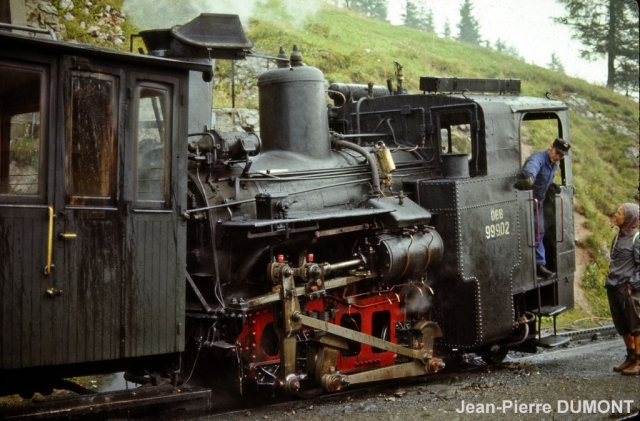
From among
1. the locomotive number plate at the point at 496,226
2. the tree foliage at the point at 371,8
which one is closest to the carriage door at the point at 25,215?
Answer: the locomotive number plate at the point at 496,226

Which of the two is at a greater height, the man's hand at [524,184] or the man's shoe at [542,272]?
the man's hand at [524,184]

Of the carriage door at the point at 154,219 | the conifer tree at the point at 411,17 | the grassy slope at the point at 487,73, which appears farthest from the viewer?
the conifer tree at the point at 411,17

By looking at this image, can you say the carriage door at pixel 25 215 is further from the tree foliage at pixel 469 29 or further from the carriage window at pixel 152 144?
the tree foliage at pixel 469 29

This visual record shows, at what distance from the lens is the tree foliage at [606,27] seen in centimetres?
2038

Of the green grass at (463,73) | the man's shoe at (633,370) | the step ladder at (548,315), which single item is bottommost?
the man's shoe at (633,370)

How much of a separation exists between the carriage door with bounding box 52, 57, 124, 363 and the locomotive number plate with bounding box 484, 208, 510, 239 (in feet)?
13.9

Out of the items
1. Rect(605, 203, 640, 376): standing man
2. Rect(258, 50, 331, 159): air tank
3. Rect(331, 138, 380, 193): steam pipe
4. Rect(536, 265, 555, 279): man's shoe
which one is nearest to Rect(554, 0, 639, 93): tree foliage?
Rect(536, 265, 555, 279): man's shoe

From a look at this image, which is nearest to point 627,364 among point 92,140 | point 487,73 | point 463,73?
point 92,140

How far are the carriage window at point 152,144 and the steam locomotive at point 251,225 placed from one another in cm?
1

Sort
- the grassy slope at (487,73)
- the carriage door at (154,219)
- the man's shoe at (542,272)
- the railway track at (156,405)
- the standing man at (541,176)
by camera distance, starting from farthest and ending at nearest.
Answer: the grassy slope at (487,73) → the man's shoe at (542,272) → the standing man at (541,176) → the carriage door at (154,219) → the railway track at (156,405)

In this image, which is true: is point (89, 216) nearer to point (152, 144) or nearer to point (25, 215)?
point (25, 215)

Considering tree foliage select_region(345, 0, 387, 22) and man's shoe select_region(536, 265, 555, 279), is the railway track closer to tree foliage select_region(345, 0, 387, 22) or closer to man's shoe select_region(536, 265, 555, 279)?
man's shoe select_region(536, 265, 555, 279)

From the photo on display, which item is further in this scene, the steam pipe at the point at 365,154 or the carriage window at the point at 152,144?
the steam pipe at the point at 365,154

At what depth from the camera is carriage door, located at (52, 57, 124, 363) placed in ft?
15.4
